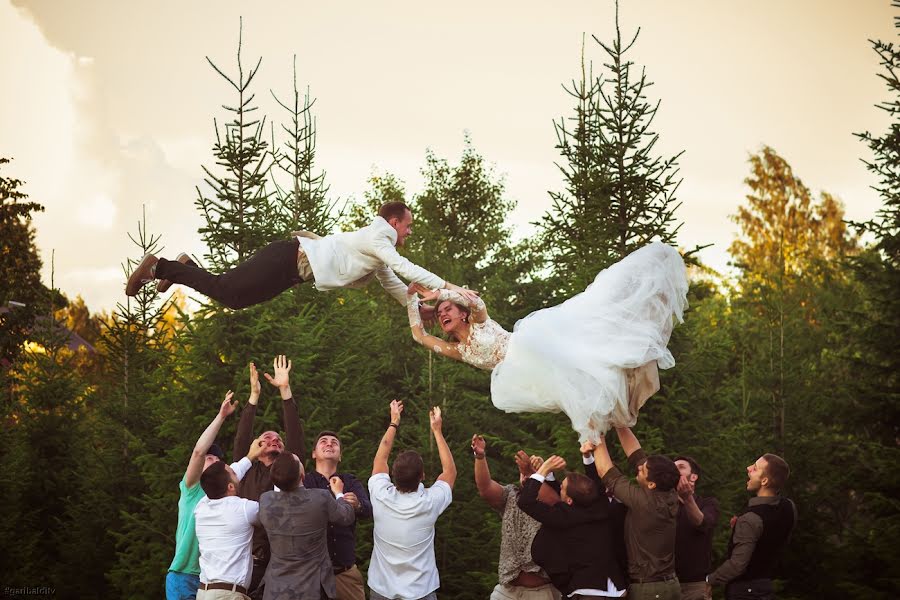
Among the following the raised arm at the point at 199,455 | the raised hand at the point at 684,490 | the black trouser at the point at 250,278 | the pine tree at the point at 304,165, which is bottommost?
the raised hand at the point at 684,490

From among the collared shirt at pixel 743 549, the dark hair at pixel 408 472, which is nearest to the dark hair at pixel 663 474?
the collared shirt at pixel 743 549

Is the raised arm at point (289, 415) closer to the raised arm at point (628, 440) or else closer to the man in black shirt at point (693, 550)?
the raised arm at point (628, 440)

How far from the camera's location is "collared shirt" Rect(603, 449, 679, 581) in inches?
238

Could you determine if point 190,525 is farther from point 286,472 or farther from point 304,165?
point 304,165

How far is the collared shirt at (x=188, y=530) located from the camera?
7.31 m

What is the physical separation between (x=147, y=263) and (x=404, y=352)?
10735 mm

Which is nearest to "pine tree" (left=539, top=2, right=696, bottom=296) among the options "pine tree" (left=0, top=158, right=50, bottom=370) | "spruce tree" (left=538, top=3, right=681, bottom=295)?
"spruce tree" (left=538, top=3, right=681, bottom=295)

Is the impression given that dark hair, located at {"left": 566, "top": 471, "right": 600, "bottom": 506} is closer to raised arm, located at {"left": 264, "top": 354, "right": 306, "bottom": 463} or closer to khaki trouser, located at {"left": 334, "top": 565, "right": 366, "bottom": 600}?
khaki trouser, located at {"left": 334, "top": 565, "right": 366, "bottom": 600}

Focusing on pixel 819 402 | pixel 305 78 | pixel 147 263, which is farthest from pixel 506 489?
pixel 305 78

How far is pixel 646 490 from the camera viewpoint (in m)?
6.09

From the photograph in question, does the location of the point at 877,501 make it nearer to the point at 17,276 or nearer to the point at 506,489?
the point at 506,489

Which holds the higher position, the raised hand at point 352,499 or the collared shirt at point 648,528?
the raised hand at point 352,499

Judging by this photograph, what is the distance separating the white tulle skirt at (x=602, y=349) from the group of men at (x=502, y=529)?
0.33 metres

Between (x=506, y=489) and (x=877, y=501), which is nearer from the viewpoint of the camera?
(x=506, y=489)
